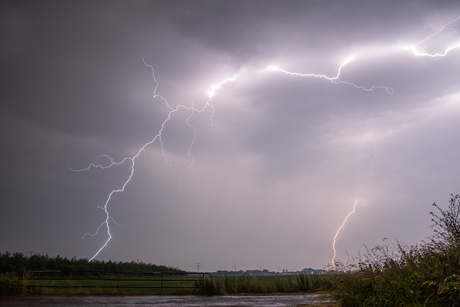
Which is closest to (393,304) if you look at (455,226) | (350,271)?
(455,226)

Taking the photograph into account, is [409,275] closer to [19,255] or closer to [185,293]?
[185,293]

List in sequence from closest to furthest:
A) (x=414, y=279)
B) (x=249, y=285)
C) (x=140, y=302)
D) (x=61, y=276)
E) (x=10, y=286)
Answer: (x=414, y=279), (x=140, y=302), (x=10, y=286), (x=249, y=285), (x=61, y=276)

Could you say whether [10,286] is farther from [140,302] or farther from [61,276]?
[61,276]

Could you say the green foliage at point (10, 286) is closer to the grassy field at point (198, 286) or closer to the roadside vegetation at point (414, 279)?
the grassy field at point (198, 286)

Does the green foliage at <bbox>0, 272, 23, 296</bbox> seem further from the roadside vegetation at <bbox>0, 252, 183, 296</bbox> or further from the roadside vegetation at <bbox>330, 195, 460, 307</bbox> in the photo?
the roadside vegetation at <bbox>330, 195, 460, 307</bbox>

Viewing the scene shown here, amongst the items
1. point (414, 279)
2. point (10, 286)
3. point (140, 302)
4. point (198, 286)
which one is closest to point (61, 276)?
point (10, 286)

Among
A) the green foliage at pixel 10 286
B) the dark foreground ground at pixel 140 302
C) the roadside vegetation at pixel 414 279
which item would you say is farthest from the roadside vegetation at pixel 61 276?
the roadside vegetation at pixel 414 279

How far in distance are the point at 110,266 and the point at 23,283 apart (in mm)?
108963

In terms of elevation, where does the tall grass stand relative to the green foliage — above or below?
below

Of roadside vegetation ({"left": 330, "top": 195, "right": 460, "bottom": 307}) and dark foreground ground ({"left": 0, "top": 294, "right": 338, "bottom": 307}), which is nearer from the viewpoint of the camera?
roadside vegetation ({"left": 330, "top": 195, "right": 460, "bottom": 307})

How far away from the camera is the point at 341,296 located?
7.52 m

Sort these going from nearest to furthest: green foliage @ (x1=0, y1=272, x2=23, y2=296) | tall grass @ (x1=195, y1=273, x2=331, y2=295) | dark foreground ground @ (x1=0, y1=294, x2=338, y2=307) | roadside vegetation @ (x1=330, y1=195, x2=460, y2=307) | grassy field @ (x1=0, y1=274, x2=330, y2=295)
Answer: roadside vegetation @ (x1=330, y1=195, x2=460, y2=307), dark foreground ground @ (x1=0, y1=294, x2=338, y2=307), green foliage @ (x1=0, y1=272, x2=23, y2=296), grassy field @ (x1=0, y1=274, x2=330, y2=295), tall grass @ (x1=195, y1=273, x2=331, y2=295)

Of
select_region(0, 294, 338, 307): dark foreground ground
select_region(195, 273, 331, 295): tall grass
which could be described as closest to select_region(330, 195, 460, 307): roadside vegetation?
select_region(0, 294, 338, 307): dark foreground ground

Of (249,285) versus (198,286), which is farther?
(249,285)
